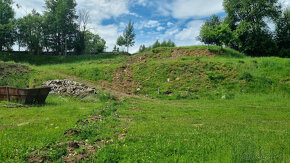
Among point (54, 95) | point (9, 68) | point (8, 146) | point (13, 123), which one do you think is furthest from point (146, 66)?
point (8, 146)

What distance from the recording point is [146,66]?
27875 mm

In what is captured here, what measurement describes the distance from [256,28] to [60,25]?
57174mm

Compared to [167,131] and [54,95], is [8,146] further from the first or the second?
[54,95]

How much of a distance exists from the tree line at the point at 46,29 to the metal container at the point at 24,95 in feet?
143

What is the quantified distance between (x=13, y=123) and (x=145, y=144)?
621cm

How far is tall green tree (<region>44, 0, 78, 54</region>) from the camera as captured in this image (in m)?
50.6

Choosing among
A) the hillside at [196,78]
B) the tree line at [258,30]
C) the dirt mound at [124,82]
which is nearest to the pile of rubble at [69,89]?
the dirt mound at [124,82]

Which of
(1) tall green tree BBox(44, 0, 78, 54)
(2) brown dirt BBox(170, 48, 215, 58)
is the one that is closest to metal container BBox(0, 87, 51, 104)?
(2) brown dirt BBox(170, 48, 215, 58)

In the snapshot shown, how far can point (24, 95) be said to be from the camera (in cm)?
1162

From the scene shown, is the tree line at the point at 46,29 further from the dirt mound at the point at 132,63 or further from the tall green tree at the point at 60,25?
the dirt mound at the point at 132,63

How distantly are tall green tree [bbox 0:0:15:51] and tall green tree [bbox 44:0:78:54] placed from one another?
930cm

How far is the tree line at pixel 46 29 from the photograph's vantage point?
48000 millimetres

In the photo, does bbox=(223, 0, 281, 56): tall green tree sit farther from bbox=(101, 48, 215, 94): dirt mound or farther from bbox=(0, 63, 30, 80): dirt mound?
bbox=(0, 63, 30, 80): dirt mound

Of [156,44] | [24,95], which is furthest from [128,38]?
[24,95]
